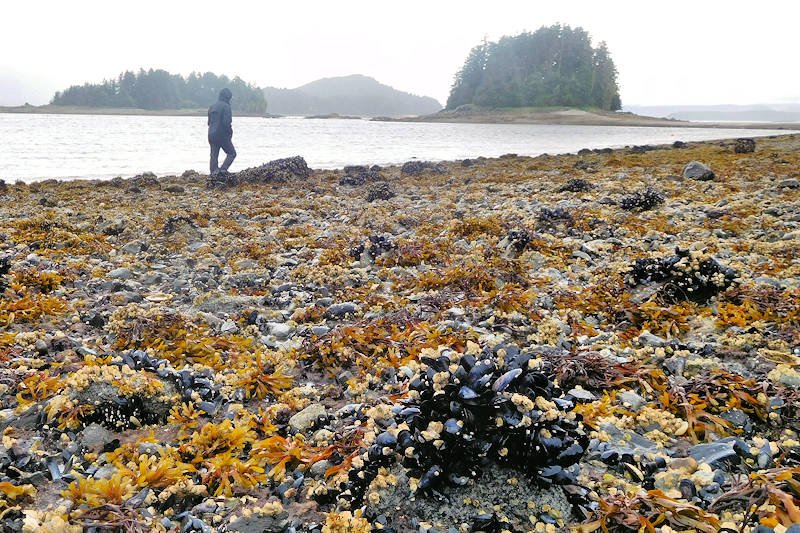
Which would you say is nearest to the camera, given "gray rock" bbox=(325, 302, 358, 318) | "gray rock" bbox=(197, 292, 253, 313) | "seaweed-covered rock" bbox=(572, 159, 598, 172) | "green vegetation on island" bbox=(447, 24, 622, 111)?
"gray rock" bbox=(325, 302, 358, 318)

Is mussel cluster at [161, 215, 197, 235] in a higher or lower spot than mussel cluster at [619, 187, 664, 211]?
lower

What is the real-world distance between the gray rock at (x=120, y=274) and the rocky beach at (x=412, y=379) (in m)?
0.03

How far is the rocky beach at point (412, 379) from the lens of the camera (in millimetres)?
2371

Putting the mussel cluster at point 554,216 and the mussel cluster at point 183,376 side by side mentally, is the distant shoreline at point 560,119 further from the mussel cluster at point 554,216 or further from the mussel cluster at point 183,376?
the mussel cluster at point 183,376

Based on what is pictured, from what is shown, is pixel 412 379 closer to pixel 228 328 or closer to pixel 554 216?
pixel 228 328

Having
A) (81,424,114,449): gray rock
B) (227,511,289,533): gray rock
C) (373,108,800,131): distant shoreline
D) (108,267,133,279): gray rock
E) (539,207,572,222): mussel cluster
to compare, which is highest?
(373,108,800,131): distant shoreline

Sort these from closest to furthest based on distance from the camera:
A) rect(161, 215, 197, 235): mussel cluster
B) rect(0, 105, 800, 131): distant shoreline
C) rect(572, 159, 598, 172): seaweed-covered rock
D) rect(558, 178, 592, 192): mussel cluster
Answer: rect(161, 215, 197, 235): mussel cluster, rect(558, 178, 592, 192): mussel cluster, rect(572, 159, 598, 172): seaweed-covered rock, rect(0, 105, 800, 131): distant shoreline

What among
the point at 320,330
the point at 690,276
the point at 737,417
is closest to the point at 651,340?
the point at 737,417

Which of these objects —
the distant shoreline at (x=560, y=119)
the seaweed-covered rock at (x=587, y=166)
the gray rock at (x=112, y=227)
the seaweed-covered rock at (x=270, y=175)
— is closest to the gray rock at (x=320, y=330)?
the gray rock at (x=112, y=227)

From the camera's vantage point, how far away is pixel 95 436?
3.00 m

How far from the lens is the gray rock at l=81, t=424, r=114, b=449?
2938 mm

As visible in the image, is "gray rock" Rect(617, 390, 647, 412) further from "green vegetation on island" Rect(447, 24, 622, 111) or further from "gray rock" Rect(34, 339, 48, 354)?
"green vegetation on island" Rect(447, 24, 622, 111)

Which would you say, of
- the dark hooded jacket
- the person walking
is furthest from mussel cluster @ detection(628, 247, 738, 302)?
the dark hooded jacket

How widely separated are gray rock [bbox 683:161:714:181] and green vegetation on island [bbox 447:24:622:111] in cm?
Answer: 10969
